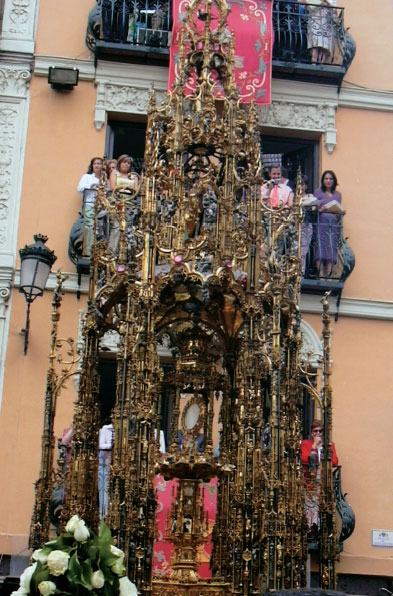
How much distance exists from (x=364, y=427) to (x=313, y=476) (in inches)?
72.3

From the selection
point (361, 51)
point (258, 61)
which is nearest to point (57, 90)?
point (258, 61)

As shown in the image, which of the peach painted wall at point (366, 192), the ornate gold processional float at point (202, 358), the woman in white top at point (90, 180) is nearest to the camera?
the ornate gold processional float at point (202, 358)

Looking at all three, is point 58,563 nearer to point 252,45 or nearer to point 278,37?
point 252,45

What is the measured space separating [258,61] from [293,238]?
613 centimetres

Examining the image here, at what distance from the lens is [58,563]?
8.45m

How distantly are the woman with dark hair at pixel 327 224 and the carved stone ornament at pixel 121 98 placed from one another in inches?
109

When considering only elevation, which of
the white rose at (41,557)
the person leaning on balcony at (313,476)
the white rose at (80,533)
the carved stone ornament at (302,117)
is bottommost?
the white rose at (41,557)

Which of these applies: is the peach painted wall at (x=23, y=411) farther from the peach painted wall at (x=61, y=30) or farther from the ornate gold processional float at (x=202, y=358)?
the peach painted wall at (x=61, y=30)

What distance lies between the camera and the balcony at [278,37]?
17547 mm

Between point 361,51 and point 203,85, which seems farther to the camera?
point 361,51

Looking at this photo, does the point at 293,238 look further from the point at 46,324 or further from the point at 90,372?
the point at 46,324

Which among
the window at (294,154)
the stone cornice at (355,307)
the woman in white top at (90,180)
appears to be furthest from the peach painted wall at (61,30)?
the stone cornice at (355,307)

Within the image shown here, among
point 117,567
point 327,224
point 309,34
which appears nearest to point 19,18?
point 309,34

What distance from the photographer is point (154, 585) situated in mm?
11367
